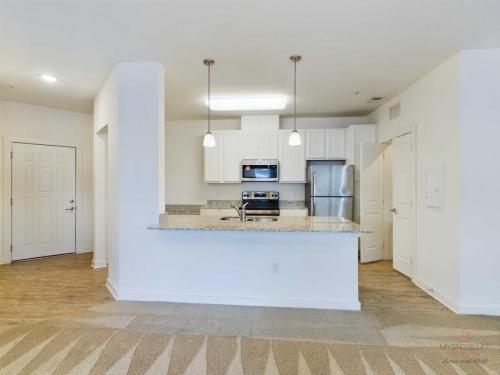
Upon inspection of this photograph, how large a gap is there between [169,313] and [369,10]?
3.26 meters

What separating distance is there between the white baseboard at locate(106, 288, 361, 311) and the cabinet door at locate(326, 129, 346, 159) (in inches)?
110

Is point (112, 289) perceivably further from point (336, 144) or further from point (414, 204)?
point (336, 144)

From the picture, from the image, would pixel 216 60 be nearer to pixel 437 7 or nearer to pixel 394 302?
pixel 437 7

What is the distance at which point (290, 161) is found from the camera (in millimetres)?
5105

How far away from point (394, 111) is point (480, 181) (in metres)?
1.77

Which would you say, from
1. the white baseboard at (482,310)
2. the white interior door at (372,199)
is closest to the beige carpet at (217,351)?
the white baseboard at (482,310)

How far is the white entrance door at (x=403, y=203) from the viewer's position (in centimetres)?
379

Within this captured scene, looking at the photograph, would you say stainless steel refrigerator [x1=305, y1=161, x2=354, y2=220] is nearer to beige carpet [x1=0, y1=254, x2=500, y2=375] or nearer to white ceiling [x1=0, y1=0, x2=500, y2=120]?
white ceiling [x1=0, y1=0, x2=500, y2=120]

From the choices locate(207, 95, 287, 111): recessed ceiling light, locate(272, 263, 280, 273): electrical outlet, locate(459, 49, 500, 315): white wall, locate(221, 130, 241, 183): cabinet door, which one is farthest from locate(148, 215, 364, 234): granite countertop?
locate(221, 130, 241, 183): cabinet door

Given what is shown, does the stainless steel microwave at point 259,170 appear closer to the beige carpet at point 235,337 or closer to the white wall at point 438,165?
the white wall at point 438,165

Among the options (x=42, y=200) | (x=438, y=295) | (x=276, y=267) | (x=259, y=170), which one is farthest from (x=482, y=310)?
(x=42, y=200)

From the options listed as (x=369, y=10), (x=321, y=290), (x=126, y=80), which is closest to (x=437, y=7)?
(x=369, y=10)

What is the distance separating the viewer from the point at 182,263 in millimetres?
3104

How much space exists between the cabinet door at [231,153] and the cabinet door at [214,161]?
0.07 metres
